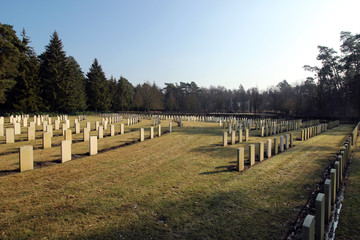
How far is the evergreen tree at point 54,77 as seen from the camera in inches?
1577

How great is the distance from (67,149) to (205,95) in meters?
85.3

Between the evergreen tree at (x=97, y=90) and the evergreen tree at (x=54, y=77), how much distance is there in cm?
1231

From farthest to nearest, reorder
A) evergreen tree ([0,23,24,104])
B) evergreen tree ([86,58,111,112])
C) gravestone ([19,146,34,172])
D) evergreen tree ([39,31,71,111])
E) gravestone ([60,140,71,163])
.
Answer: evergreen tree ([86,58,111,112]) < evergreen tree ([39,31,71,111]) < evergreen tree ([0,23,24,104]) < gravestone ([60,140,71,163]) < gravestone ([19,146,34,172])

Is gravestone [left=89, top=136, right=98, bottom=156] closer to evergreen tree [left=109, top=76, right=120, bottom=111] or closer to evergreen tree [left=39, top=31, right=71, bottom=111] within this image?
evergreen tree [left=39, top=31, right=71, bottom=111]

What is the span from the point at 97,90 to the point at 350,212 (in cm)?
5651

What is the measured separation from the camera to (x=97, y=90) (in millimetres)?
54750

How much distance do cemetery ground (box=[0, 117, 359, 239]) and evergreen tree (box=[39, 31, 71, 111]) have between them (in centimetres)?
3446

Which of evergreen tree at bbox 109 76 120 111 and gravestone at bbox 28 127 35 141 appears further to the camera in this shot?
evergreen tree at bbox 109 76 120 111

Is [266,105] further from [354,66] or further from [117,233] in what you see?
[117,233]

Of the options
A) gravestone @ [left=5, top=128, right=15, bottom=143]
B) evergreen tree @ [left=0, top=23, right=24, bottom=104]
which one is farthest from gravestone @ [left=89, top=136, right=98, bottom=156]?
evergreen tree @ [left=0, top=23, right=24, bottom=104]

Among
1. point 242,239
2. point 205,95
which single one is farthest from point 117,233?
point 205,95

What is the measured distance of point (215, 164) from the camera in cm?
966

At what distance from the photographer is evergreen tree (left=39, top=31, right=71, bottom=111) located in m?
40.1

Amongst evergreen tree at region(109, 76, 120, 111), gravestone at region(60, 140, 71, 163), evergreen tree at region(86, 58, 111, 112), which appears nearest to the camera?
gravestone at region(60, 140, 71, 163)
